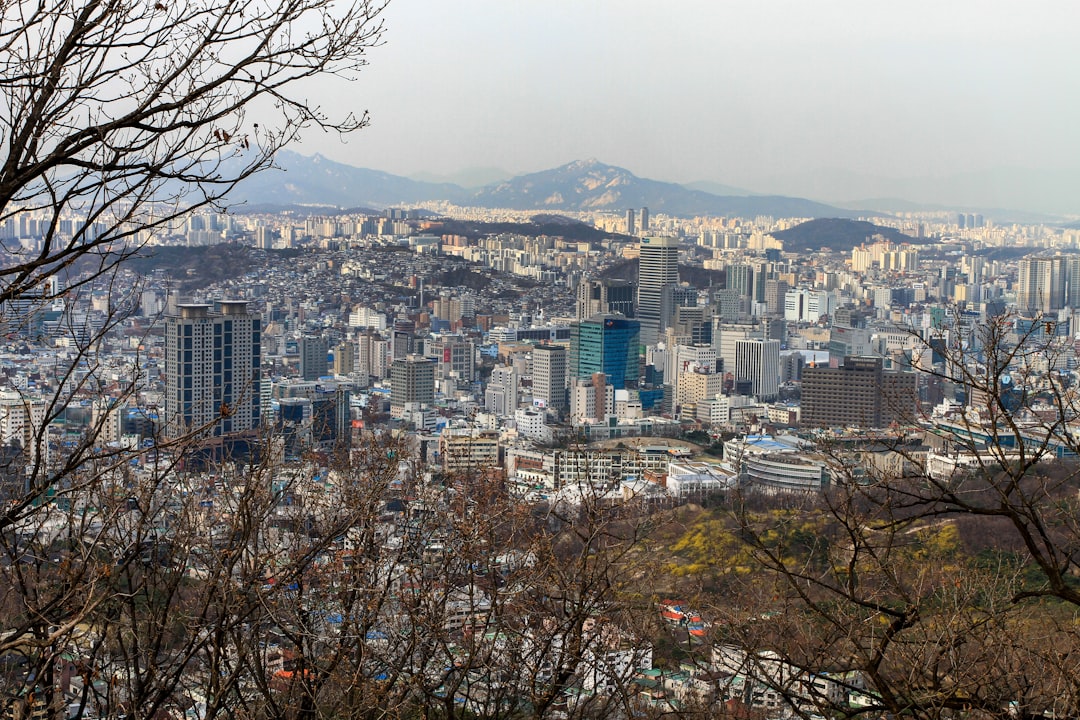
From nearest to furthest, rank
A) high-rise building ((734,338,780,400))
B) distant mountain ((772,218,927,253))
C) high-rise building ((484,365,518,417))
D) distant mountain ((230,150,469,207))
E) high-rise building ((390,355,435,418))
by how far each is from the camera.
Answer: high-rise building ((390,355,435,418)), high-rise building ((484,365,518,417)), high-rise building ((734,338,780,400)), distant mountain ((772,218,927,253)), distant mountain ((230,150,469,207))

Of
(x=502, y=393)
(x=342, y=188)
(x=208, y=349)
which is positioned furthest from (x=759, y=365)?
(x=342, y=188)

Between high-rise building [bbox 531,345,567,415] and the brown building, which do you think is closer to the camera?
the brown building

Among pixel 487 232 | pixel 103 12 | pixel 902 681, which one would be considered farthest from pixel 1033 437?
pixel 487 232

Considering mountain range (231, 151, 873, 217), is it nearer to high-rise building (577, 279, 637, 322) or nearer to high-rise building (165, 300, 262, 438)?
high-rise building (577, 279, 637, 322)

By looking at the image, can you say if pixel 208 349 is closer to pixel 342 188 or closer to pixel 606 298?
pixel 606 298

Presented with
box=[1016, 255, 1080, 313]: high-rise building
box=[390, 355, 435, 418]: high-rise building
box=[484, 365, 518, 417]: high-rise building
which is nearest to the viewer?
box=[390, 355, 435, 418]: high-rise building

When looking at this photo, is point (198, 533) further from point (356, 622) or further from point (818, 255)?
point (818, 255)

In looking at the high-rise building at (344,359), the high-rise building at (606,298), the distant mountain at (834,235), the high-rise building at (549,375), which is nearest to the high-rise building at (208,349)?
the high-rise building at (549,375)

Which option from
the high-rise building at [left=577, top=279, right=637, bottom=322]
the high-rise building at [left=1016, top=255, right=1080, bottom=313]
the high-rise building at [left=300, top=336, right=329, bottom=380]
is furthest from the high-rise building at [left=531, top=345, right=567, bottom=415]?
the high-rise building at [left=1016, top=255, right=1080, bottom=313]

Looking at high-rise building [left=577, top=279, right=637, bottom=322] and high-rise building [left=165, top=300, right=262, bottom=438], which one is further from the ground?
high-rise building [left=577, top=279, right=637, bottom=322]
